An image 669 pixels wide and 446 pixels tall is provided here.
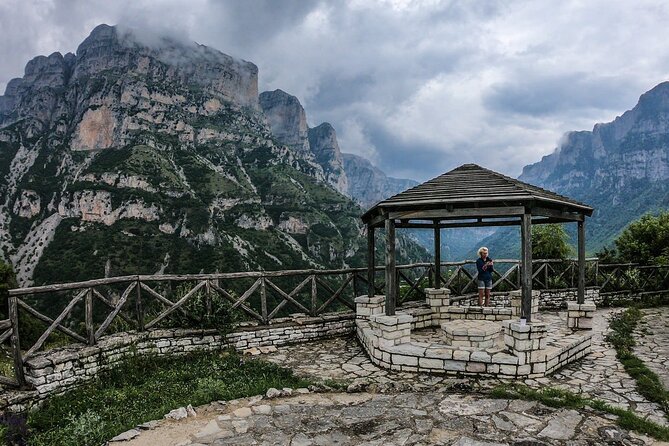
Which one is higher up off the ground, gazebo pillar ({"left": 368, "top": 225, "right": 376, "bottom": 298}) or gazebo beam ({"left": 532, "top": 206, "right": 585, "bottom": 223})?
gazebo beam ({"left": 532, "top": 206, "right": 585, "bottom": 223})

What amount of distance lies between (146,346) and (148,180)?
286 feet

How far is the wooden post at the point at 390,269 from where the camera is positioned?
6.99m

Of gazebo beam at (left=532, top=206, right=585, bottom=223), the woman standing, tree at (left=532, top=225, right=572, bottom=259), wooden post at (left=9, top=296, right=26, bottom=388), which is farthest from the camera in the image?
tree at (left=532, top=225, right=572, bottom=259)

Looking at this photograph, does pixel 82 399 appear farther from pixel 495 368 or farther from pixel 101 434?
pixel 495 368

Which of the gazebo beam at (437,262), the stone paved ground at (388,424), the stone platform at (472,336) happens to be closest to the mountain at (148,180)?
the gazebo beam at (437,262)

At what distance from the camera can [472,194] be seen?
6.61 meters

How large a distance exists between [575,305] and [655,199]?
102m

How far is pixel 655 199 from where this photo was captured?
86438 millimetres

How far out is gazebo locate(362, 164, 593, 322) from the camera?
6.35 m

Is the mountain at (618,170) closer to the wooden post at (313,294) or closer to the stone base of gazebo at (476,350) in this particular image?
the stone base of gazebo at (476,350)

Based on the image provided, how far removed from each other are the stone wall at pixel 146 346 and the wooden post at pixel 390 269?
1.87m

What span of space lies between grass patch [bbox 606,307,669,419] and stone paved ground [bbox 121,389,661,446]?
4.18 ft

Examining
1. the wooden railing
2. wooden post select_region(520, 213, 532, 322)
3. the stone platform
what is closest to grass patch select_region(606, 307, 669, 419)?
wooden post select_region(520, 213, 532, 322)

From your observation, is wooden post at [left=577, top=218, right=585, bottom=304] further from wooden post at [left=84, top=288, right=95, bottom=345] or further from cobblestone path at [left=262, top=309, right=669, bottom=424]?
wooden post at [left=84, top=288, right=95, bottom=345]
